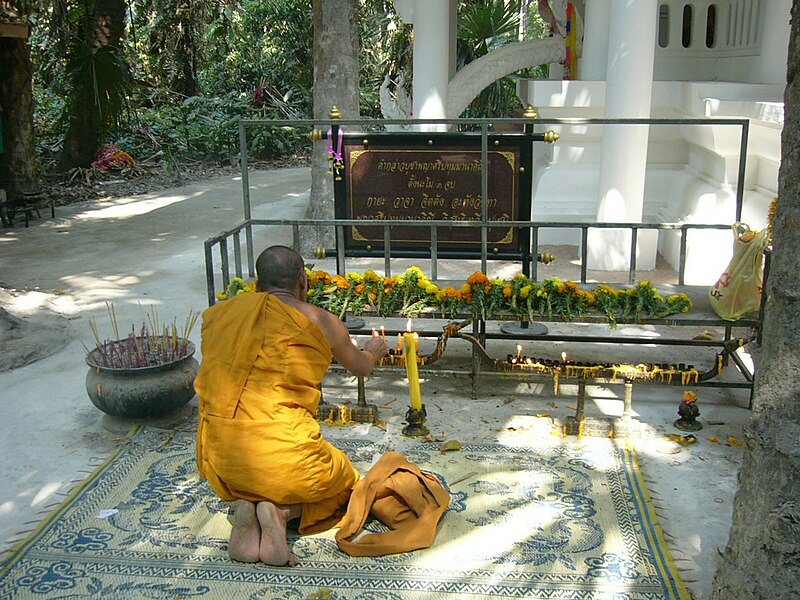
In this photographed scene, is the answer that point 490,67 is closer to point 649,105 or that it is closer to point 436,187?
point 649,105

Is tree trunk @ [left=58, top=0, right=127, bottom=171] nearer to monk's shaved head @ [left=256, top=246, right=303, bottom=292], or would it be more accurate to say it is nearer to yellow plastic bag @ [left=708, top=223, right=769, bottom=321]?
monk's shaved head @ [left=256, top=246, right=303, bottom=292]

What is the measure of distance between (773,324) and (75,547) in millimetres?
3204

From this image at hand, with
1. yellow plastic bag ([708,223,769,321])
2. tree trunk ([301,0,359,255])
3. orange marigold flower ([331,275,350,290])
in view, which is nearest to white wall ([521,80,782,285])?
tree trunk ([301,0,359,255])

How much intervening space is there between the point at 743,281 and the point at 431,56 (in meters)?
5.77

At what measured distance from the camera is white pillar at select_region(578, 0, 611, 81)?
9.92m

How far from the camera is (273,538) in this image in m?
3.76

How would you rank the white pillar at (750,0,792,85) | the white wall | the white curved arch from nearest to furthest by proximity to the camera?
the white wall
the white pillar at (750,0,792,85)
the white curved arch

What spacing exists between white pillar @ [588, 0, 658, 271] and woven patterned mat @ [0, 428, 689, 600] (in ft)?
14.6

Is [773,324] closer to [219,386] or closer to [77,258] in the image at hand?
[219,386]

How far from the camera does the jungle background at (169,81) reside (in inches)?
498

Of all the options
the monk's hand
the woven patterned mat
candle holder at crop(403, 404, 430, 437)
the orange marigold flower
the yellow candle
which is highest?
the orange marigold flower

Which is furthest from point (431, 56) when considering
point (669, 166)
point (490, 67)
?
point (669, 166)

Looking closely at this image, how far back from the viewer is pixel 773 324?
268 centimetres

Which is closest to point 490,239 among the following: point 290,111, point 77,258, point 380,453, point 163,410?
point 380,453
